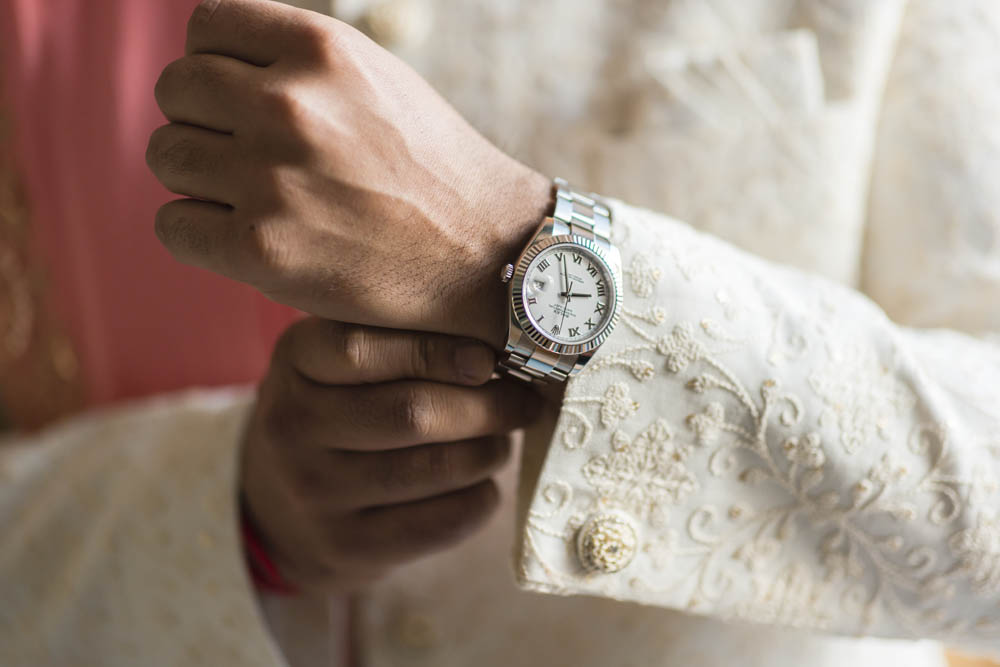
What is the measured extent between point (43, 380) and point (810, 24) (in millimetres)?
1550

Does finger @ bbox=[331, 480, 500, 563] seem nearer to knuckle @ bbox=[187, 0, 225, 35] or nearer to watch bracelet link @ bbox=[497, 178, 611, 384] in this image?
watch bracelet link @ bbox=[497, 178, 611, 384]

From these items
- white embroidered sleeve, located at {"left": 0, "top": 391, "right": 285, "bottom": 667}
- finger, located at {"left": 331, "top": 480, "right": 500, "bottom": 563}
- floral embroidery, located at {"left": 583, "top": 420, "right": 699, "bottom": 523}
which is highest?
floral embroidery, located at {"left": 583, "top": 420, "right": 699, "bottom": 523}

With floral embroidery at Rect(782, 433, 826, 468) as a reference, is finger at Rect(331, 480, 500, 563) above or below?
below

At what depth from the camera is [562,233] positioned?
1.87 ft

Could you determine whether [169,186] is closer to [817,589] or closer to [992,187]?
[817,589]

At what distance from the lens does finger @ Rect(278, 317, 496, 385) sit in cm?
57

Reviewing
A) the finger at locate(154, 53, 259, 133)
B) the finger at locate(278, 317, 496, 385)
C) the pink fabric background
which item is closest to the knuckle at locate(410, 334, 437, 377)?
the finger at locate(278, 317, 496, 385)

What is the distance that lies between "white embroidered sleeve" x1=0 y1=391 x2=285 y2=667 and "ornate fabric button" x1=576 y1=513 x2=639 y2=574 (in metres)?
0.49

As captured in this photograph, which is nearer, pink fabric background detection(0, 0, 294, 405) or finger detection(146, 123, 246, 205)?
finger detection(146, 123, 246, 205)

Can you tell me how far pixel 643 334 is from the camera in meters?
0.58

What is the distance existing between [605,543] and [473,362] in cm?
20

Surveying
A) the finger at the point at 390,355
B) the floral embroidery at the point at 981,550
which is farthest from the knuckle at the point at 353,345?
the floral embroidery at the point at 981,550

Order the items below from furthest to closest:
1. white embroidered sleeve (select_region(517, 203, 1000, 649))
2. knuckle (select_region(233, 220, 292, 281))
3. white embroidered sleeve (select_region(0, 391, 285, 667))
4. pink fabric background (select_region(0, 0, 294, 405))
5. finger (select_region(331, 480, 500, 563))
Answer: pink fabric background (select_region(0, 0, 294, 405)) < white embroidered sleeve (select_region(0, 391, 285, 667)) < finger (select_region(331, 480, 500, 563)) < white embroidered sleeve (select_region(517, 203, 1000, 649)) < knuckle (select_region(233, 220, 292, 281))

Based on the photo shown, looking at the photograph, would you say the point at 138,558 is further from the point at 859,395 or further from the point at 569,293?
the point at 859,395
